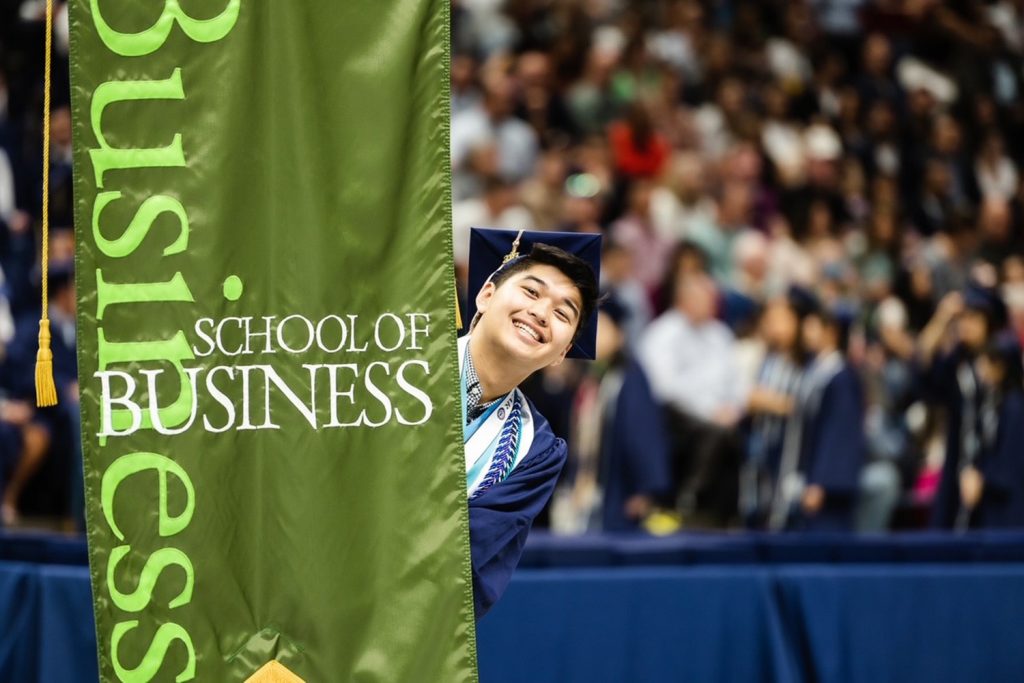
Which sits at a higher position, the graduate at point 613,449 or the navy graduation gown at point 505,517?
the navy graduation gown at point 505,517

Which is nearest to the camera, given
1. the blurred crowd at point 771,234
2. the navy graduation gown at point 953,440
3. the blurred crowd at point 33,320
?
the blurred crowd at point 33,320

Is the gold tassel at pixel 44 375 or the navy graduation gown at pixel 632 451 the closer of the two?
the gold tassel at pixel 44 375

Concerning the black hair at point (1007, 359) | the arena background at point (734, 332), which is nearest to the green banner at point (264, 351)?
the arena background at point (734, 332)

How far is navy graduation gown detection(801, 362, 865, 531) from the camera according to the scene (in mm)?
8398

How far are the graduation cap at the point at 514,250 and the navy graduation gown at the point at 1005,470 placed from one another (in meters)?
5.45

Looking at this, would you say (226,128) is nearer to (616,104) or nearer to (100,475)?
(100,475)

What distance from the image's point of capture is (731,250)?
10062mm

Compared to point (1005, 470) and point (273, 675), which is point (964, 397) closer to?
point (1005, 470)

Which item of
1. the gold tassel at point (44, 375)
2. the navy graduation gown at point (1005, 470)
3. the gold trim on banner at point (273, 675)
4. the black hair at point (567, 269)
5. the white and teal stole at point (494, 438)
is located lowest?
the navy graduation gown at point (1005, 470)

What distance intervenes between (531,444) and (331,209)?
33.5 inches

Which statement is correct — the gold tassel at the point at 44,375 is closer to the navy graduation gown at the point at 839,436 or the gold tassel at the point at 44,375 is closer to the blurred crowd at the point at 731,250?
the blurred crowd at the point at 731,250

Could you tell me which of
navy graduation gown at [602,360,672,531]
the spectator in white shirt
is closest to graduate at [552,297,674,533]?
navy graduation gown at [602,360,672,531]

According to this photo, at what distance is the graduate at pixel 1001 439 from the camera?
27.5 ft

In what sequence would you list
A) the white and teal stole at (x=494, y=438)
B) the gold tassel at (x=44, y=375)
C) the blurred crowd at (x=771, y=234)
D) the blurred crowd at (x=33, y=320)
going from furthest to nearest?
the blurred crowd at (x=771, y=234) → the blurred crowd at (x=33, y=320) → the white and teal stole at (x=494, y=438) → the gold tassel at (x=44, y=375)
